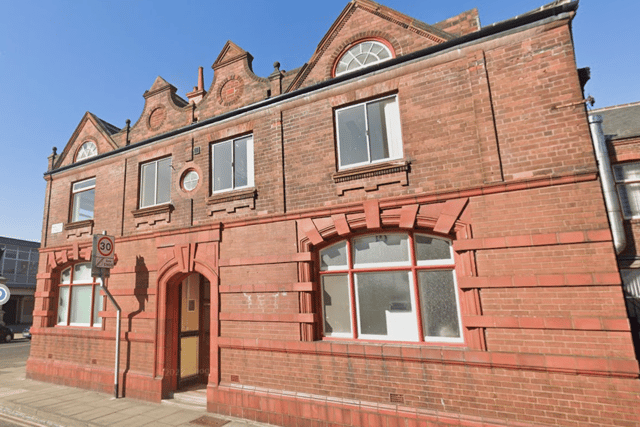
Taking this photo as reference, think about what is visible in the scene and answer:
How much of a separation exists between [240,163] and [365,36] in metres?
4.21

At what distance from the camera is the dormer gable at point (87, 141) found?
458 inches

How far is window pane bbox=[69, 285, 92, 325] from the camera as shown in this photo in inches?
422

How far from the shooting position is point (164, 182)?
388 inches

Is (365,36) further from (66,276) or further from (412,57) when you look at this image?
(66,276)

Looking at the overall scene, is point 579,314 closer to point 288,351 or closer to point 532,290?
point 532,290

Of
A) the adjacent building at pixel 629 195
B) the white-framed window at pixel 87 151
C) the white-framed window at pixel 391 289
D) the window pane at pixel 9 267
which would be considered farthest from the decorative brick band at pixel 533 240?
the window pane at pixel 9 267

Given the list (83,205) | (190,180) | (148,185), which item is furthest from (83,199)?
(190,180)

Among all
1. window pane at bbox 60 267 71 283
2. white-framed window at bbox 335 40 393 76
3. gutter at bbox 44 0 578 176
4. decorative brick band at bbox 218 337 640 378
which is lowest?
decorative brick band at bbox 218 337 640 378

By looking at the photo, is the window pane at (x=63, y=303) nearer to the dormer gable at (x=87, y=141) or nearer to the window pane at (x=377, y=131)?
the dormer gable at (x=87, y=141)

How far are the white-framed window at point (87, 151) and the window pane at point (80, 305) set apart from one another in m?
4.61

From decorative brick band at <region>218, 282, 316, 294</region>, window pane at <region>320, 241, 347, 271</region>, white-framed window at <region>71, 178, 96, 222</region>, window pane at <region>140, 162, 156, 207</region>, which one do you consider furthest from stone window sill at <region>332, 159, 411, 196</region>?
white-framed window at <region>71, 178, 96, 222</region>

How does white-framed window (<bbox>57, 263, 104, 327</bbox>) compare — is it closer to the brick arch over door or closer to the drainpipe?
the brick arch over door

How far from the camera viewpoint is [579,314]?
194 inches

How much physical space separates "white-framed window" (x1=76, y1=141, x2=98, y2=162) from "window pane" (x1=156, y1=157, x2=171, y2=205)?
365 cm
